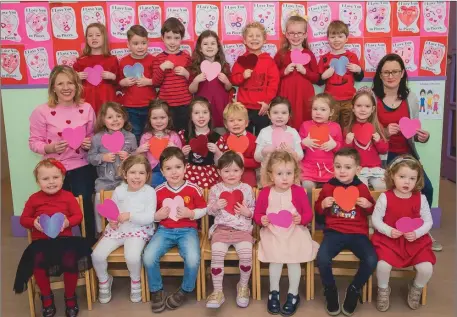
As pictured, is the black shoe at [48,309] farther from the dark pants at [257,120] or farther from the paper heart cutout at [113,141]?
the dark pants at [257,120]

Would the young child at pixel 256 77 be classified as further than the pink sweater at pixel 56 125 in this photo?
Yes

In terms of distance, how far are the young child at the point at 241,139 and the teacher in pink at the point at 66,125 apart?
3.19 feet

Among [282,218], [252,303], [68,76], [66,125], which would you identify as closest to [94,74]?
[68,76]

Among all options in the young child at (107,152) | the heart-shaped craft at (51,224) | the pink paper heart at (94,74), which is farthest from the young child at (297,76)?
the heart-shaped craft at (51,224)

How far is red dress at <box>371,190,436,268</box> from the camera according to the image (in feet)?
9.85

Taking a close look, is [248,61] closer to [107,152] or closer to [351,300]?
[107,152]

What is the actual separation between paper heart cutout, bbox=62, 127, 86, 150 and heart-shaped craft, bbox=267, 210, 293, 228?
1.44 m

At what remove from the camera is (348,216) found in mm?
3158

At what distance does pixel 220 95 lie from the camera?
13.0ft

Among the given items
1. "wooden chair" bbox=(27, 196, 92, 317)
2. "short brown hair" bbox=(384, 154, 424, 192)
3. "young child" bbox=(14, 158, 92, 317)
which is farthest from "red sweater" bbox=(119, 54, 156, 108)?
"short brown hair" bbox=(384, 154, 424, 192)

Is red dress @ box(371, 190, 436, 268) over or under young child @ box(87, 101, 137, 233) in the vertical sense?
under

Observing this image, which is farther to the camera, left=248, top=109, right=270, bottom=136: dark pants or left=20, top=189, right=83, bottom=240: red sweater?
left=248, top=109, right=270, bottom=136: dark pants

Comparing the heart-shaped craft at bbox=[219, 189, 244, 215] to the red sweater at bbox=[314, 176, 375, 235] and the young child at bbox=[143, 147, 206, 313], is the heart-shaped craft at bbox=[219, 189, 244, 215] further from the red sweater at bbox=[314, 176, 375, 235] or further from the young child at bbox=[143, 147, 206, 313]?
the red sweater at bbox=[314, 176, 375, 235]

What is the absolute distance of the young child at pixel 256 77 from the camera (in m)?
3.87
